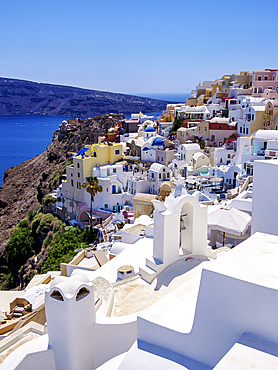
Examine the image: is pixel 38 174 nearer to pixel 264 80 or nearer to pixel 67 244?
pixel 67 244

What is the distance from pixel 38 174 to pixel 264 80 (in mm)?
44392

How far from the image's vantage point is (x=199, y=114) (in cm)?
5238

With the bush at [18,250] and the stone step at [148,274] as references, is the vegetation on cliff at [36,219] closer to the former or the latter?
the bush at [18,250]

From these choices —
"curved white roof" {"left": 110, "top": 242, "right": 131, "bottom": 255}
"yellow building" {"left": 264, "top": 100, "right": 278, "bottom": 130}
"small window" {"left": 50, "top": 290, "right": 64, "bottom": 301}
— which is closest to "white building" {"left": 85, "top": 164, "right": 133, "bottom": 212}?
"yellow building" {"left": 264, "top": 100, "right": 278, "bottom": 130}

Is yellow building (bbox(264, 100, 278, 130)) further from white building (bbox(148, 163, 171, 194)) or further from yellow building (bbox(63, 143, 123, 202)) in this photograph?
yellow building (bbox(63, 143, 123, 202))

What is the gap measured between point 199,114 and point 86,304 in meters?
47.4

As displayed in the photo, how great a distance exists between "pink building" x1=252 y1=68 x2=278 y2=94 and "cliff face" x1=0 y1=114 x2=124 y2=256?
27.8 m

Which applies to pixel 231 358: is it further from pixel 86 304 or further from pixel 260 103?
pixel 260 103

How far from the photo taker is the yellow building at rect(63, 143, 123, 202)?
39344mm

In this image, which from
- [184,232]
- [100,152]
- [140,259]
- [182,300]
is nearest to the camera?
[182,300]

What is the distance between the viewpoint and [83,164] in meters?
39.0

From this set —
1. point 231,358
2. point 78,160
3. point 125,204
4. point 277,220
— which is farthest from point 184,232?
point 78,160

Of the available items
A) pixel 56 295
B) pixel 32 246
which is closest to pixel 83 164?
pixel 32 246

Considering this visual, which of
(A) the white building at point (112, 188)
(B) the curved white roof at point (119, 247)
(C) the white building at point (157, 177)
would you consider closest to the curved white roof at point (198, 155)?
(C) the white building at point (157, 177)
